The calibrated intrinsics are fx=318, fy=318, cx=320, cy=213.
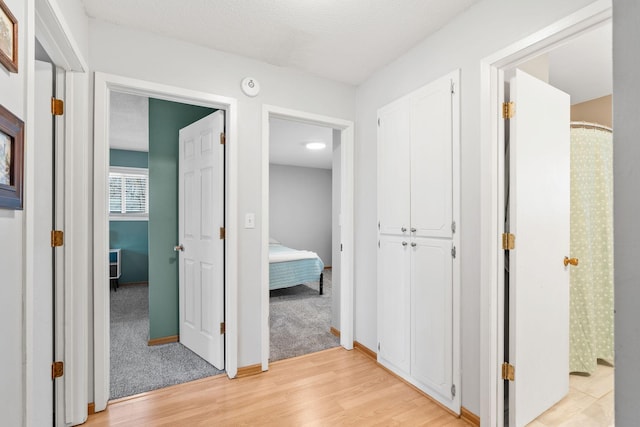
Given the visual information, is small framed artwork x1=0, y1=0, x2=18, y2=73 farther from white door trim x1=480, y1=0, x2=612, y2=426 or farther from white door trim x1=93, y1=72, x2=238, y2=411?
white door trim x1=480, y1=0, x2=612, y2=426

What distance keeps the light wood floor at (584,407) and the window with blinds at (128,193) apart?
20.3 feet

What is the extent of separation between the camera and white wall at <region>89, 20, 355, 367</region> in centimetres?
206

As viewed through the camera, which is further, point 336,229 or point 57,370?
point 336,229

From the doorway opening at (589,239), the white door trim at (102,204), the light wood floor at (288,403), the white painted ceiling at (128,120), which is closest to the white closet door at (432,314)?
the light wood floor at (288,403)

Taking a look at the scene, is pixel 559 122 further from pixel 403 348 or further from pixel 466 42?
pixel 403 348

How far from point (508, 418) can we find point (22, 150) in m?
2.59

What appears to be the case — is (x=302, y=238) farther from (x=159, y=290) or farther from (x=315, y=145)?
(x=159, y=290)

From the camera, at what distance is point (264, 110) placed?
2525mm

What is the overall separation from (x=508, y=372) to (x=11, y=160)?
7.82 ft

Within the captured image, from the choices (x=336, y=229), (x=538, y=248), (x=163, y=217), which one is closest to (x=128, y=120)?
(x=163, y=217)

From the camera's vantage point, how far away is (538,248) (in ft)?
6.03

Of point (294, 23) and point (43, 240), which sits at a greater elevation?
point (294, 23)

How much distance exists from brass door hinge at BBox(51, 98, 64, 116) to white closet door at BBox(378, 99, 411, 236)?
83.0 inches

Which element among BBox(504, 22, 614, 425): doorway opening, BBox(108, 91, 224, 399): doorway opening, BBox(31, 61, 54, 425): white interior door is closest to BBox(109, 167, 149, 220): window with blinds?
BBox(108, 91, 224, 399): doorway opening
